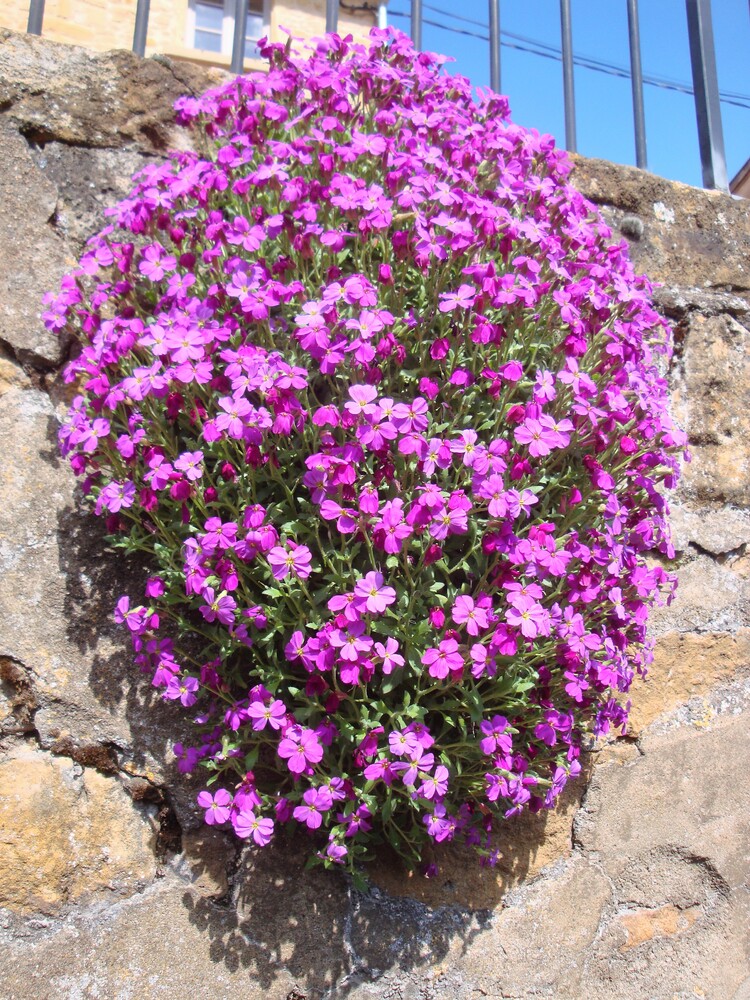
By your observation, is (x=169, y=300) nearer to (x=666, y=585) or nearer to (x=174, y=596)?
(x=174, y=596)

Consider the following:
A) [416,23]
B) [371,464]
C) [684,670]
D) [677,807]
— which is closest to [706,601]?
[684,670]

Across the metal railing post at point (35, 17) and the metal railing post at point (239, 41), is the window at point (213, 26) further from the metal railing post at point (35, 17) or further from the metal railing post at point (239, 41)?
the metal railing post at point (35, 17)

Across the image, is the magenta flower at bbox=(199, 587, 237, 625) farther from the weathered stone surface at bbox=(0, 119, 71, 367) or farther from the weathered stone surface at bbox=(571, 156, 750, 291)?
the weathered stone surface at bbox=(571, 156, 750, 291)

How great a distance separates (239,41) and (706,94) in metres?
2.05

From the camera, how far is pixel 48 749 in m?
2.19

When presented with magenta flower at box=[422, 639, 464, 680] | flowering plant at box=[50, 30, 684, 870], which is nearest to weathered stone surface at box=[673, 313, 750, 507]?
flowering plant at box=[50, 30, 684, 870]

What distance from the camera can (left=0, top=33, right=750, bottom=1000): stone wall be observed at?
82.0 inches

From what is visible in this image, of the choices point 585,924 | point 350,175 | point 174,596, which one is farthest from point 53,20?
point 585,924

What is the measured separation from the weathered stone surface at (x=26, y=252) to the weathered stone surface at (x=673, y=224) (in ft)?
6.54

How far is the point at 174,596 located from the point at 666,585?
163cm

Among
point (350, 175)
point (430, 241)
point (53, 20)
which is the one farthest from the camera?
point (53, 20)

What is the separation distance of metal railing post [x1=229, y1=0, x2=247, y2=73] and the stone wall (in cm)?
18

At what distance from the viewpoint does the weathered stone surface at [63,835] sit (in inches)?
81.1

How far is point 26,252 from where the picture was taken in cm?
261
